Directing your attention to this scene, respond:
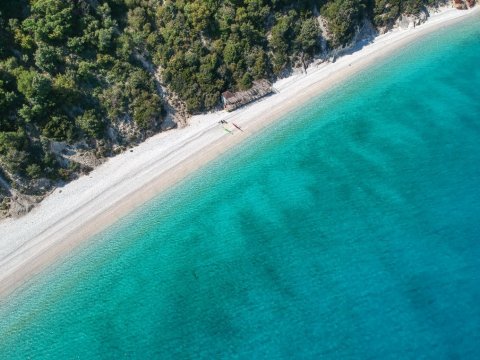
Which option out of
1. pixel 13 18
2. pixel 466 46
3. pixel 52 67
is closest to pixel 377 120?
pixel 466 46

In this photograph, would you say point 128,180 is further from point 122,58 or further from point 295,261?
Result: point 295,261

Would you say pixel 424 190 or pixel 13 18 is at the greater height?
pixel 13 18

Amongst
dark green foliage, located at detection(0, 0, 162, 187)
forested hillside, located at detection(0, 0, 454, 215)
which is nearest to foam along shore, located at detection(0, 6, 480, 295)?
forested hillside, located at detection(0, 0, 454, 215)

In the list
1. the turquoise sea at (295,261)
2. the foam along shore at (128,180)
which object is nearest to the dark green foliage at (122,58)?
the foam along shore at (128,180)

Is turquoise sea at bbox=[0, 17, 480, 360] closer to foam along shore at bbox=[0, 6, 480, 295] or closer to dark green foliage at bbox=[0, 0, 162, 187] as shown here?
foam along shore at bbox=[0, 6, 480, 295]

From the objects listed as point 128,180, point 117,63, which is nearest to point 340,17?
point 117,63

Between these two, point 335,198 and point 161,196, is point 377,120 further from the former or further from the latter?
point 161,196

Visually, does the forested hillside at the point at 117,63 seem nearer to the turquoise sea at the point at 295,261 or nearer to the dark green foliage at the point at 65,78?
the dark green foliage at the point at 65,78
